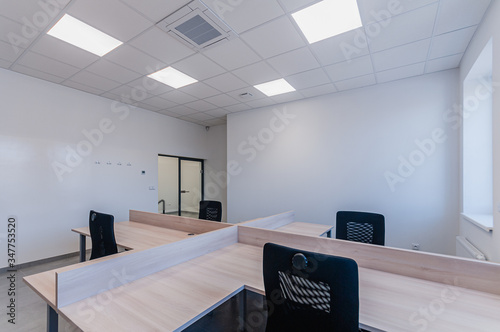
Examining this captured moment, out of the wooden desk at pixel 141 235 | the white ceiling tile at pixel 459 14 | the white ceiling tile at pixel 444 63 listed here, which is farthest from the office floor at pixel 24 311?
the white ceiling tile at pixel 444 63

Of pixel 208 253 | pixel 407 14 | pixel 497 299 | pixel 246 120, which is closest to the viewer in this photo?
pixel 497 299

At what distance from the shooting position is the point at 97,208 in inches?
167

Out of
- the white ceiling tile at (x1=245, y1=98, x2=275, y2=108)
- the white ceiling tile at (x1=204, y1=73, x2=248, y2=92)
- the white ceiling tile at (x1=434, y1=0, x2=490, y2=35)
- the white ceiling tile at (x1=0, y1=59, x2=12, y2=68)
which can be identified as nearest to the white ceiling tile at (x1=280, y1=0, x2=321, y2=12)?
the white ceiling tile at (x1=434, y1=0, x2=490, y2=35)

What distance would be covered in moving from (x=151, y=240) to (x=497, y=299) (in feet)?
9.07

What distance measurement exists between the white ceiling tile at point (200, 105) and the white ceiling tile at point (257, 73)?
1396 mm

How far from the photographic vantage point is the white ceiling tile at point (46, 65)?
299cm

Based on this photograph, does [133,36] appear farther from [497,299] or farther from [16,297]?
[497,299]

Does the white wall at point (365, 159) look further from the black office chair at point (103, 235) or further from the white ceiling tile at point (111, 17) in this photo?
the black office chair at point (103, 235)

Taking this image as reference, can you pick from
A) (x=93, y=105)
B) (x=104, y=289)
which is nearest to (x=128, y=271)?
(x=104, y=289)

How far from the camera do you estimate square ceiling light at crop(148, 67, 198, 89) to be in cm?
342

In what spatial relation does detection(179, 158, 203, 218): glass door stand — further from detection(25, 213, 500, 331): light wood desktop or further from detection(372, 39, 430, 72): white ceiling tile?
detection(372, 39, 430, 72): white ceiling tile

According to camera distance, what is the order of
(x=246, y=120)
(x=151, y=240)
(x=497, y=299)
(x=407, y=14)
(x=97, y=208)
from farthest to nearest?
1. (x=246, y=120)
2. (x=97, y=208)
3. (x=151, y=240)
4. (x=407, y=14)
5. (x=497, y=299)

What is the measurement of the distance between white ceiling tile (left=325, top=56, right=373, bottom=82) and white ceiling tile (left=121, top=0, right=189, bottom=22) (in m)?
2.21

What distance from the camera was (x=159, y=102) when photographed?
15.5 ft
